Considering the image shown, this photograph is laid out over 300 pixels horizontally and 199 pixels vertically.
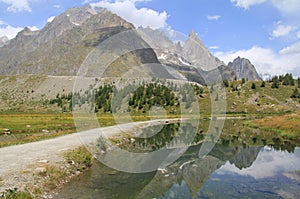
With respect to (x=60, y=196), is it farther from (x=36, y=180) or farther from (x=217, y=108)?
(x=217, y=108)

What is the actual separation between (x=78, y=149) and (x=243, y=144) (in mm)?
31239

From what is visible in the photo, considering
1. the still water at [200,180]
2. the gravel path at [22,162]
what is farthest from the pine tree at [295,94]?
the gravel path at [22,162]

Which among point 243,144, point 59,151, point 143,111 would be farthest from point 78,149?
point 143,111

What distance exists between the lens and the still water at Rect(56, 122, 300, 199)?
23.8m

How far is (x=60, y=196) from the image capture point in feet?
73.4

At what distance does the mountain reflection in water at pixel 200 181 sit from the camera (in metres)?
23.8

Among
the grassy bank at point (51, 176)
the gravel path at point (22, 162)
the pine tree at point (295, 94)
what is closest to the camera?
the grassy bank at point (51, 176)

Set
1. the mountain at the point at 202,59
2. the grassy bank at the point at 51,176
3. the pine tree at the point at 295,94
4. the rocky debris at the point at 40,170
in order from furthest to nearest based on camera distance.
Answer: the pine tree at the point at 295,94, the mountain at the point at 202,59, the rocky debris at the point at 40,170, the grassy bank at the point at 51,176

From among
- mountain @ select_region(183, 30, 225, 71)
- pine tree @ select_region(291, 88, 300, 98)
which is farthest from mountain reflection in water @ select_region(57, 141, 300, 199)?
pine tree @ select_region(291, 88, 300, 98)

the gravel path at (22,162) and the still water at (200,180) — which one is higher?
the gravel path at (22,162)

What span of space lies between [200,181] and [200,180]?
1.14 ft

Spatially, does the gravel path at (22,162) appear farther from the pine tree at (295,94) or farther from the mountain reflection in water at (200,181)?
the pine tree at (295,94)

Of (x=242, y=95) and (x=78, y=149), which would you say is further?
(x=242, y=95)

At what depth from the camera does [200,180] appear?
93.7 ft
